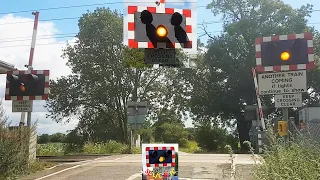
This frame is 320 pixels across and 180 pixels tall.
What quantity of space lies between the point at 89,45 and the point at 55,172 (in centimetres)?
2691

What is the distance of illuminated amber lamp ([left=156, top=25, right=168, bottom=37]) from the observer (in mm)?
6324

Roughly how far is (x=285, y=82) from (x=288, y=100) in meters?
0.36

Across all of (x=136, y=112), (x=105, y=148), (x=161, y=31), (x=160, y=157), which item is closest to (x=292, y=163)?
(x=160, y=157)

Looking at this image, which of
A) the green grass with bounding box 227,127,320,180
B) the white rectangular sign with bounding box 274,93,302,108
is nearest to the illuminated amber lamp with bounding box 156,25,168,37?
the green grass with bounding box 227,127,320,180

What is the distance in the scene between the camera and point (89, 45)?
37.6 meters

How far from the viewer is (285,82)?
8242 millimetres

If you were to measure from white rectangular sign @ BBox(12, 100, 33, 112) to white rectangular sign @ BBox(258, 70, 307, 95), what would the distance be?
270 inches

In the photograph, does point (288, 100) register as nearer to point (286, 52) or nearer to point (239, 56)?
point (286, 52)

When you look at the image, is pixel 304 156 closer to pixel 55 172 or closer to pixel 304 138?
pixel 304 138

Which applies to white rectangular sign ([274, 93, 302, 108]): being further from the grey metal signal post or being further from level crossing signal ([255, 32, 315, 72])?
the grey metal signal post

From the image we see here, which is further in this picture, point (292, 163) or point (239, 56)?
point (239, 56)

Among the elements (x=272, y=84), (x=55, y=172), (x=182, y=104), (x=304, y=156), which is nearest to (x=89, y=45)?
(x=182, y=104)

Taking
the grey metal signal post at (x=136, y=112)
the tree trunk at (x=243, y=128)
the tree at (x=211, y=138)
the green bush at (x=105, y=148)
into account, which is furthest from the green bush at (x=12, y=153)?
the tree trunk at (x=243, y=128)

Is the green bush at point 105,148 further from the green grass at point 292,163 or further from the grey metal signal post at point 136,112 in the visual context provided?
the green grass at point 292,163
